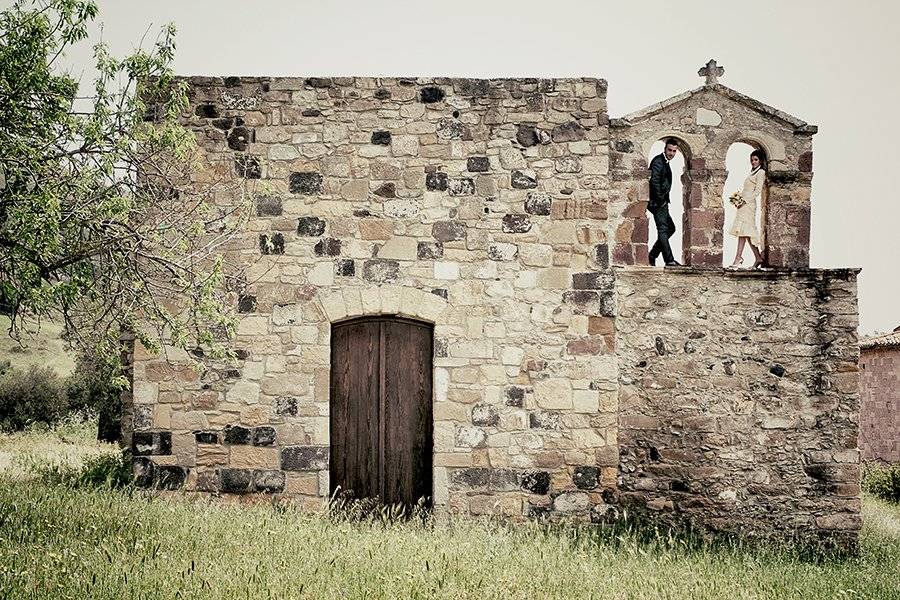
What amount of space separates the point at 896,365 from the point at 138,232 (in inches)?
695

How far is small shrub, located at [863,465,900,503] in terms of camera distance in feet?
48.1

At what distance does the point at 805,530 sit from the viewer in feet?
28.2

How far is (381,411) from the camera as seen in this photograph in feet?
26.2

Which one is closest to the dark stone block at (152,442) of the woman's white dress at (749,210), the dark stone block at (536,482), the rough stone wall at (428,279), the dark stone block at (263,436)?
the rough stone wall at (428,279)

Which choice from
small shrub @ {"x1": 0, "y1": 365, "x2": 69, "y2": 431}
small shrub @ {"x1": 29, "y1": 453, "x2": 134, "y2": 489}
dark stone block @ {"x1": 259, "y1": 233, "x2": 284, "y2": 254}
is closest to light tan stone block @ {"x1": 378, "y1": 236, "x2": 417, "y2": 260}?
dark stone block @ {"x1": 259, "y1": 233, "x2": 284, "y2": 254}

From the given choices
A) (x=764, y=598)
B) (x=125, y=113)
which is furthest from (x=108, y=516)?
(x=764, y=598)

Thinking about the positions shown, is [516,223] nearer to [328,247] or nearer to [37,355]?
[328,247]

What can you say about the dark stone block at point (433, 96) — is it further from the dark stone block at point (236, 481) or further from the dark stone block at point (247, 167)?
the dark stone block at point (236, 481)

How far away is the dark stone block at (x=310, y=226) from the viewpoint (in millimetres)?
7965

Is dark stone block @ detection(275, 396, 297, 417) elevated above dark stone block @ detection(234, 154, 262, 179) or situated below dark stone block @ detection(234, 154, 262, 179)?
below

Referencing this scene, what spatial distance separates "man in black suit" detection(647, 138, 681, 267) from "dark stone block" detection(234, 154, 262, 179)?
428 cm

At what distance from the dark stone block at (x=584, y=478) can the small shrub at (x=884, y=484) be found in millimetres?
9360

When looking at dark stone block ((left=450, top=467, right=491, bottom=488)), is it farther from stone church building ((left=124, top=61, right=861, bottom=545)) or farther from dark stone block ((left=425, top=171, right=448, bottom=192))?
dark stone block ((left=425, top=171, right=448, bottom=192))

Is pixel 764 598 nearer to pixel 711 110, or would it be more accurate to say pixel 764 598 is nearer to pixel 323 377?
pixel 323 377
